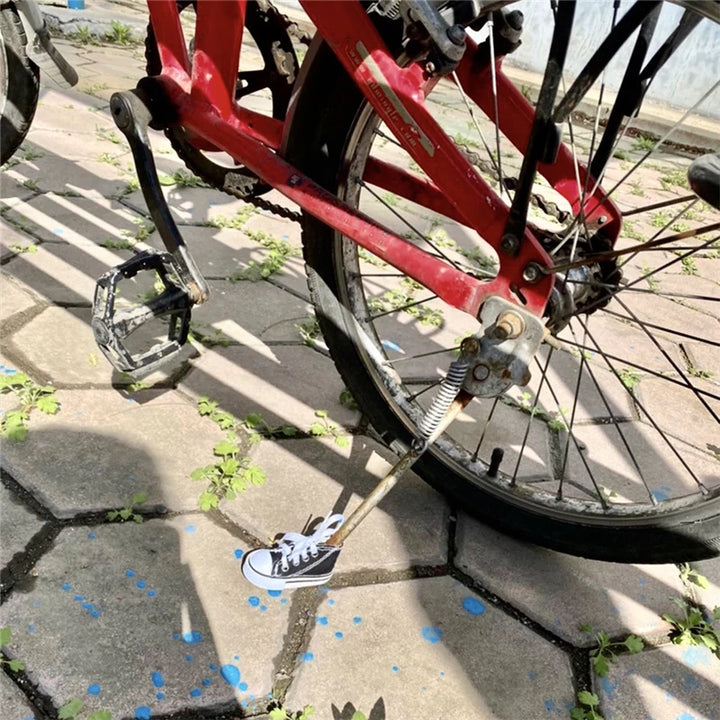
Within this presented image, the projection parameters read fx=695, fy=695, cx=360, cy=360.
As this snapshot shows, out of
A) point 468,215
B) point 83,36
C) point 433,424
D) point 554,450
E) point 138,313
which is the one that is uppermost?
point 468,215

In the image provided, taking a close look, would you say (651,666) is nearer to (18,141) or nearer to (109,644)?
(109,644)

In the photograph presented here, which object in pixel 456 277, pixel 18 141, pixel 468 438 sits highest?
pixel 456 277

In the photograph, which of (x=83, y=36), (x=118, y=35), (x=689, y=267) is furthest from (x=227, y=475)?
(x=118, y=35)

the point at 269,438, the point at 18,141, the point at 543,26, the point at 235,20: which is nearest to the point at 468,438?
the point at 269,438

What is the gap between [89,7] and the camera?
198 inches

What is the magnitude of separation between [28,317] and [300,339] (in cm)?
68

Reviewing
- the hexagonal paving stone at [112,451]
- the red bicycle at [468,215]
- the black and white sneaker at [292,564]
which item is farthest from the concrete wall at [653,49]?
the black and white sneaker at [292,564]

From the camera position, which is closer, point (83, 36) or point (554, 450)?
point (554, 450)

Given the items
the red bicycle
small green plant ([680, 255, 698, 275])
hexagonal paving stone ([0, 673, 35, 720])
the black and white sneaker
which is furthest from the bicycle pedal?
small green plant ([680, 255, 698, 275])

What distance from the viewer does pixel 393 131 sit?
112cm

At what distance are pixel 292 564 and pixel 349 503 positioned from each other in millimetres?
260

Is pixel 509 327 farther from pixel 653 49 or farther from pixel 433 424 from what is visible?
pixel 653 49

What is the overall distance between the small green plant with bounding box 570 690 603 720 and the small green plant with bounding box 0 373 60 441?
1.12 meters

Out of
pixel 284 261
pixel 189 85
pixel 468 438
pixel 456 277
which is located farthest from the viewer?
pixel 284 261
